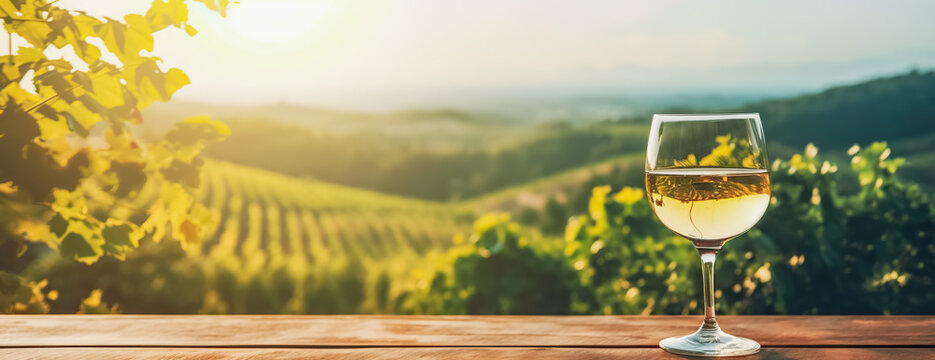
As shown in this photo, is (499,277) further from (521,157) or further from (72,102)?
(521,157)

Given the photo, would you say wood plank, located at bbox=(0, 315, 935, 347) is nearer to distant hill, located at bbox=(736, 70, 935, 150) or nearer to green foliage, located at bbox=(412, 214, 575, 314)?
green foliage, located at bbox=(412, 214, 575, 314)

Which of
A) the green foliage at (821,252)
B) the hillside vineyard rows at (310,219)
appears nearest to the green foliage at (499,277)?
the green foliage at (821,252)

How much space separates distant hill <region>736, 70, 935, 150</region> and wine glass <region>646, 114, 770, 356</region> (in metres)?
7.86

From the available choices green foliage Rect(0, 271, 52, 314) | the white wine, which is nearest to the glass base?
the white wine

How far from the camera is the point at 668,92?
11.0 meters

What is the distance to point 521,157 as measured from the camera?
1376 centimetres

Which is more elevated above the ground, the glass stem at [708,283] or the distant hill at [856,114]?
the distant hill at [856,114]

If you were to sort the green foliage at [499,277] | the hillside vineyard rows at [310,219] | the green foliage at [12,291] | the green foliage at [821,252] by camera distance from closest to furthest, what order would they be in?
the green foliage at [12,291]
the green foliage at [821,252]
the green foliage at [499,277]
the hillside vineyard rows at [310,219]

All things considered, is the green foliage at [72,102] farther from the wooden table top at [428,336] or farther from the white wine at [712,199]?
the white wine at [712,199]

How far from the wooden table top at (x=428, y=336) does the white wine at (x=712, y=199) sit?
145mm

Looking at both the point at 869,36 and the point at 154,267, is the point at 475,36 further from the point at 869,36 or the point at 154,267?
the point at 154,267

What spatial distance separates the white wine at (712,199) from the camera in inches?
34.1

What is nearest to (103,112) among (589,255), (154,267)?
(589,255)

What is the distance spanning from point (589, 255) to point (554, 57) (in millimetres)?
8757
